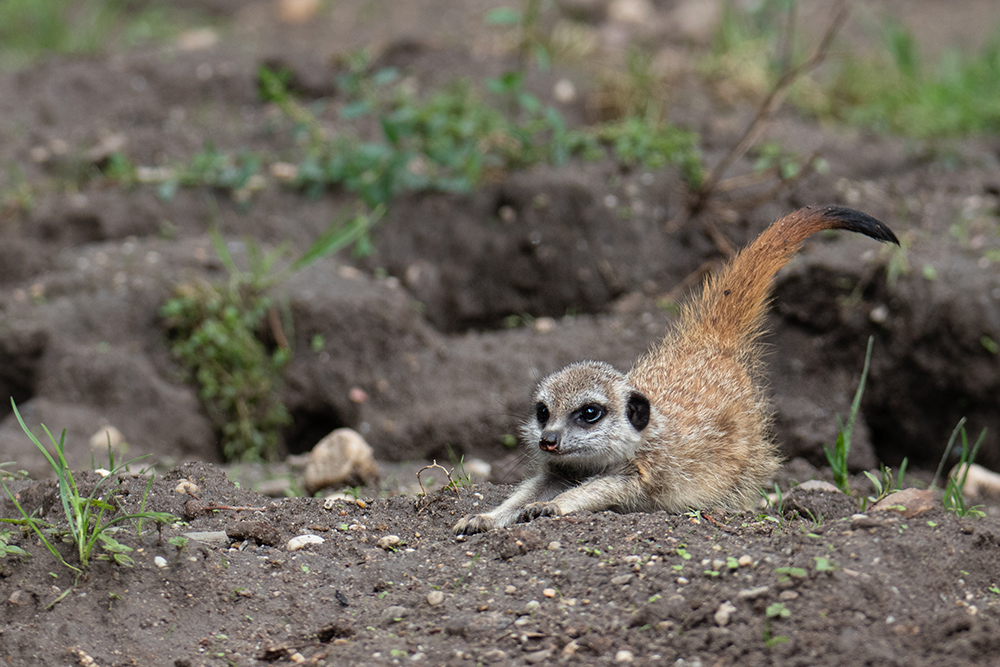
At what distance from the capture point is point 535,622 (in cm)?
236

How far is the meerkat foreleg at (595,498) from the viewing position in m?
3.03

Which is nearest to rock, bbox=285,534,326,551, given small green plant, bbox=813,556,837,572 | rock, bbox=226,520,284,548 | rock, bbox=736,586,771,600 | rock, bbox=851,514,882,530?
rock, bbox=226,520,284,548

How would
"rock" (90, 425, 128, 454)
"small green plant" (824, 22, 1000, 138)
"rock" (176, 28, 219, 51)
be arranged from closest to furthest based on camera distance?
1. "rock" (90, 425, 128, 454)
2. "small green plant" (824, 22, 1000, 138)
3. "rock" (176, 28, 219, 51)

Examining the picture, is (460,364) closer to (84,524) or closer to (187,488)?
(187,488)

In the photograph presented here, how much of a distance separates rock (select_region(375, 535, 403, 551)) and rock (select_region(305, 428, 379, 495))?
92 cm

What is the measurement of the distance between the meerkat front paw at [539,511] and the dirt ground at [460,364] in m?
0.11

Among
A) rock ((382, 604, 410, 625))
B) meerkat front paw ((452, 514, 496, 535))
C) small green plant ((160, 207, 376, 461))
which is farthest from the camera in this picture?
small green plant ((160, 207, 376, 461))

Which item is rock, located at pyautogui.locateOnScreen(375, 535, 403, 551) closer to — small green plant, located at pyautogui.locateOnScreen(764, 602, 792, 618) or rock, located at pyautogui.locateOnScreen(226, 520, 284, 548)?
rock, located at pyautogui.locateOnScreen(226, 520, 284, 548)

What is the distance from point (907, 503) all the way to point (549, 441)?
1.19 meters

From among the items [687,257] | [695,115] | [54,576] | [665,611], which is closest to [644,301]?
[687,257]

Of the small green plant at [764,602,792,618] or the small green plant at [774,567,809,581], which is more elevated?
the small green plant at [774,567,809,581]

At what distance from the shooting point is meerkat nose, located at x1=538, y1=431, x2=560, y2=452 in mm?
3162

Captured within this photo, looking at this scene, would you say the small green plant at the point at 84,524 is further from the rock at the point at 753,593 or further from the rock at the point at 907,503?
the rock at the point at 907,503

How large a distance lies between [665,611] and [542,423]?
1168 mm
